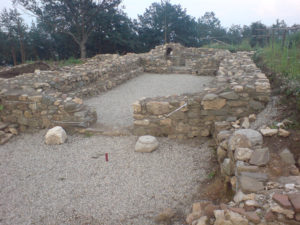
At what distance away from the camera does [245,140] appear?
9.53 ft

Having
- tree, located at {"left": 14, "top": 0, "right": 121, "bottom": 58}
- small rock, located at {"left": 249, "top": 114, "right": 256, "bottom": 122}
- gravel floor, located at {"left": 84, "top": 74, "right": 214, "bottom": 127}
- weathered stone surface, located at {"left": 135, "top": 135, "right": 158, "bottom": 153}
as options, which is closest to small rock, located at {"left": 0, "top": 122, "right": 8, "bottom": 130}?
gravel floor, located at {"left": 84, "top": 74, "right": 214, "bottom": 127}

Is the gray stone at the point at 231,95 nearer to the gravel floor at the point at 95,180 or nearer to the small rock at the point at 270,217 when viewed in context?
the gravel floor at the point at 95,180

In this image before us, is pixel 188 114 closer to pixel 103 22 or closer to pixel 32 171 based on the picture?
pixel 32 171

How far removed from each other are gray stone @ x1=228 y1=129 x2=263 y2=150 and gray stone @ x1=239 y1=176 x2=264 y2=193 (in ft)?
1.84

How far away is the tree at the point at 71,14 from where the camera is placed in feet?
62.7

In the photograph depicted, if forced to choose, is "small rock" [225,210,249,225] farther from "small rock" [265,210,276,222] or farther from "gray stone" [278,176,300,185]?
"gray stone" [278,176,300,185]

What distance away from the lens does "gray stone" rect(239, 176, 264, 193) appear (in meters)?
2.28

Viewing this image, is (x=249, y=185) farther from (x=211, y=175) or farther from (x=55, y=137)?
(x=55, y=137)

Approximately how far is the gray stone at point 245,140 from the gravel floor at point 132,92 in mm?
2873

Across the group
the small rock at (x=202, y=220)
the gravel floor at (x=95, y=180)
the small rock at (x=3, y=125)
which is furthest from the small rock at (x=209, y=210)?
the small rock at (x=3, y=125)

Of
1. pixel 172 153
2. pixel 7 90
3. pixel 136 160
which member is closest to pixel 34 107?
pixel 7 90

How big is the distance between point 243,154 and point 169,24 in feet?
91.7

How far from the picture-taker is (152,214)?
2.82 metres

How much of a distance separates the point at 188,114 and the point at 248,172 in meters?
2.08
